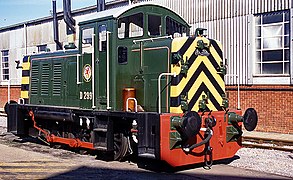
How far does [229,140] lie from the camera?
8117 mm

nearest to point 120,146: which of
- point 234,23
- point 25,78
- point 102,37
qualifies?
point 102,37

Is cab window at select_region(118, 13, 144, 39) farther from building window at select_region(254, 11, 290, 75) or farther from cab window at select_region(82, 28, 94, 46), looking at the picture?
building window at select_region(254, 11, 290, 75)

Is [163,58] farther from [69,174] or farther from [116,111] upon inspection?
[69,174]

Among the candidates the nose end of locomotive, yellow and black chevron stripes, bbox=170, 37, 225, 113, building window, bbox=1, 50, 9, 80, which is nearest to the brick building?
yellow and black chevron stripes, bbox=170, 37, 225, 113

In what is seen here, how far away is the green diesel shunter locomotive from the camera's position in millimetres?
7262

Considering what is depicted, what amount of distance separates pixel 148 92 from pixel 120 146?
1.28m

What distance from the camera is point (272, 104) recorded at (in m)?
14.6

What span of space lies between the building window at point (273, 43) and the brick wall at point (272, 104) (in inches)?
26.6

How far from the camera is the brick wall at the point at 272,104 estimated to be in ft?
46.3

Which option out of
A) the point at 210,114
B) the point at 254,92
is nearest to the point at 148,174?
the point at 210,114

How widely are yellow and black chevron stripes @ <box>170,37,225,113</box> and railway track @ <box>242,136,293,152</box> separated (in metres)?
2.85

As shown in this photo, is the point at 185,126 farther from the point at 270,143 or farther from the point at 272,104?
the point at 272,104

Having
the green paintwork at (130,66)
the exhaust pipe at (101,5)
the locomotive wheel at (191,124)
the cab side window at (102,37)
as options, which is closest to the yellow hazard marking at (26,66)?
the green paintwork at (130,66)

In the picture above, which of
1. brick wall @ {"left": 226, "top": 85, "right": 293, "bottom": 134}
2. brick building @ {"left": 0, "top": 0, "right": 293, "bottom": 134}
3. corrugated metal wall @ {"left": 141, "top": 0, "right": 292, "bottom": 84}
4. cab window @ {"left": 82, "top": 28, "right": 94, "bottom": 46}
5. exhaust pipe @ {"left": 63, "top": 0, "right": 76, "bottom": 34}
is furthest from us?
exhaust pipe @ {"left": 63, "top": 0, "right": 76, "bottom": 34}
